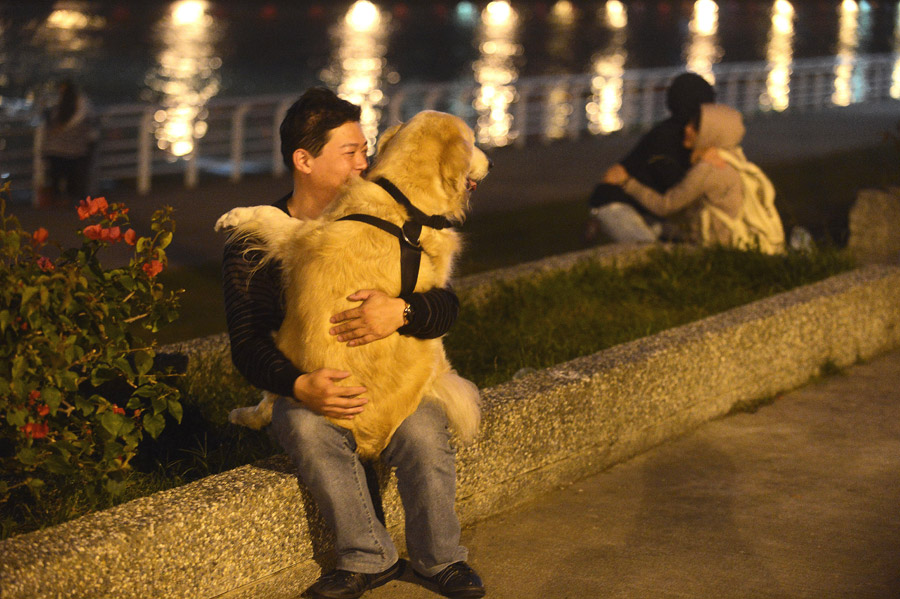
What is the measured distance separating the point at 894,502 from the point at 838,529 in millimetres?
401

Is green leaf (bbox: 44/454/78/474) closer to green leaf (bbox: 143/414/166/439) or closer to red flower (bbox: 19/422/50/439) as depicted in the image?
red flower (bbox: 19/422/50/439)

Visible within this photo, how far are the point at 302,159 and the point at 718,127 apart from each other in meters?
4.02

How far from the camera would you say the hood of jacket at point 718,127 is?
7.38 metres

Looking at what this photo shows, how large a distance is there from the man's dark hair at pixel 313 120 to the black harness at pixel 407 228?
44 centimetres

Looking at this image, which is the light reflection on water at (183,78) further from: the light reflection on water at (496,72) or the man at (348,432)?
the man at (348,432)

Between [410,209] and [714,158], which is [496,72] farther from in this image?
[410,209]

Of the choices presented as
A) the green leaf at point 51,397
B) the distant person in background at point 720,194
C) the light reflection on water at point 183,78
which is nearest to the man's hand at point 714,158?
the distant person in background at point 720,194

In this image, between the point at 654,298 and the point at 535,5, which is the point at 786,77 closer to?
the point at 654,298

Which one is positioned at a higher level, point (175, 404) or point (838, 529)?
point (175, 404)

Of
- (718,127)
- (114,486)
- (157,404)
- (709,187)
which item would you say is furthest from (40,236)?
(718,127)

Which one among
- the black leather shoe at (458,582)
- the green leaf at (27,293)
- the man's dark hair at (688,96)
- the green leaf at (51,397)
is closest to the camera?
the green leaf at (27,293)

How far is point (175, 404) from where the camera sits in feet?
11.8

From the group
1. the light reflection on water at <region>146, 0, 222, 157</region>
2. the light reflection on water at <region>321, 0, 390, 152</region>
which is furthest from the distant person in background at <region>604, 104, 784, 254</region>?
the light reflection on water at <region>321, 0, 390, 152</region>

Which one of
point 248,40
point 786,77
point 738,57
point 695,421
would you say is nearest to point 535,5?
point 248,40
